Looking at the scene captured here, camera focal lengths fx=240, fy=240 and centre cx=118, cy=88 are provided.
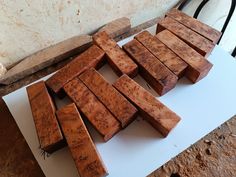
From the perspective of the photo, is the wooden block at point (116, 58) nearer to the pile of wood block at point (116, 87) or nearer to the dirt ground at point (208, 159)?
the pile of wood block at point (116, 87)

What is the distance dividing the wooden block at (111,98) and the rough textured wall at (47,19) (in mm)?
236

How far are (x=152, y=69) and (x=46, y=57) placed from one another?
38 centimetres

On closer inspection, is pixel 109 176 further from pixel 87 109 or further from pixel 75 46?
pixel 75 46

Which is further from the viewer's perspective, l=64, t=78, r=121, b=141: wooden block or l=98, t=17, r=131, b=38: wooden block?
l=98, t=17, r=131, b=38: wooden block

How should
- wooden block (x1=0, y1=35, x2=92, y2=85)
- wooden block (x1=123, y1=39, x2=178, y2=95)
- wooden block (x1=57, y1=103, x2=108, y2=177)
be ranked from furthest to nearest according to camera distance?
wooden block (x1=0, y1=35, x2=92, y2=85), wooden block (x1=123, y1=39, x2=178, y2=95), wooden block (x1=57, y1=103, x2=108, y2=177)

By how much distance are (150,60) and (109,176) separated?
Answer: 353mm

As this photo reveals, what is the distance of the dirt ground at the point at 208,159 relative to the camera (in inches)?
23.8

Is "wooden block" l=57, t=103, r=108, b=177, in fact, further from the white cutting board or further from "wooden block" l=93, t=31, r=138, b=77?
"wooden block" l=93, t=31, r=138, b=77

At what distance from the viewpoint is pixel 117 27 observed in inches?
36.1

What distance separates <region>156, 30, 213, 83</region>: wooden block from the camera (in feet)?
2.31

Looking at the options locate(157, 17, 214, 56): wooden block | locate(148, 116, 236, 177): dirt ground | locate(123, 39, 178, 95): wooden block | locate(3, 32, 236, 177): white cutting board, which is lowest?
locate(148, 116, 236, 177): dirt ground

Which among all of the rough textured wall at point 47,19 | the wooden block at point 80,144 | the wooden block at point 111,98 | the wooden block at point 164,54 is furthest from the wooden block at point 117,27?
the wooden block at point 80,144

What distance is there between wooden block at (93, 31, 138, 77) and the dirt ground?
0.92 feet

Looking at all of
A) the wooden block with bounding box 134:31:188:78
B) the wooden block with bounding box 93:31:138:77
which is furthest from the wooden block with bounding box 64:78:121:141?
the wooden block with bounding box 134:31:188:78
